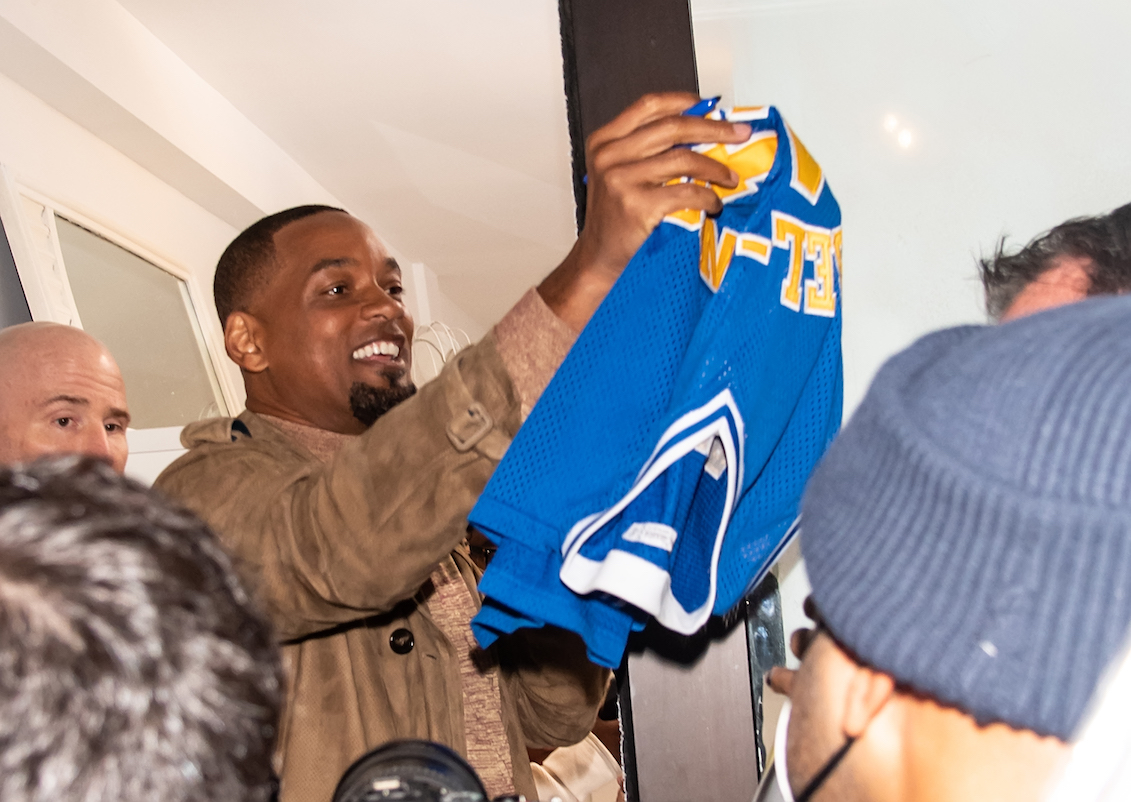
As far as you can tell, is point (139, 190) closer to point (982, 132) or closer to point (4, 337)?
point (4, 337)

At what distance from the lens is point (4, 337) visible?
1977mm

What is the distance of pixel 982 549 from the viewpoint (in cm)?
45

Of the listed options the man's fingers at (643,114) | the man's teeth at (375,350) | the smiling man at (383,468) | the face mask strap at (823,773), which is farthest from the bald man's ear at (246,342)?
the face mask strap at (823,773)

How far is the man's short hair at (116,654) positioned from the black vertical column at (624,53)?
0.84m

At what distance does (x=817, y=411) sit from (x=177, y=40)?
9.45ft

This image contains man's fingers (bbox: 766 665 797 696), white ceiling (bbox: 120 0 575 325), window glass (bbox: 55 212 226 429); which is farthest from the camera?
white ceiling (bbox: 120 0 575 325)

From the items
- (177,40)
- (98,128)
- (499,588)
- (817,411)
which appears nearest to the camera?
(499,588)

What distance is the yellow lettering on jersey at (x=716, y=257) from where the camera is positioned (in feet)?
3.13

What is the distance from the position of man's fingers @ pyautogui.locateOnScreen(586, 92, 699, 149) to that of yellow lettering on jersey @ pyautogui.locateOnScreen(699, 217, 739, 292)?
12 cm

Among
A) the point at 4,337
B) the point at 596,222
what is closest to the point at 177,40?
the point at 4,337

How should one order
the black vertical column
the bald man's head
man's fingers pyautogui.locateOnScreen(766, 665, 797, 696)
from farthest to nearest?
the bald man's head < the black vertical column < man's fingers pyautogui.locateOnScreen(766, 665, 797, 696)

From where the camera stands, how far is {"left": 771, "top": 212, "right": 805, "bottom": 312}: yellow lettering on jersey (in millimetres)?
972

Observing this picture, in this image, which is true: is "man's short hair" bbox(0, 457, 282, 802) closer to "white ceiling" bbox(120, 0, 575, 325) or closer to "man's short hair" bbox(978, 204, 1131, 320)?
"man's short hair" bbox(978, 204, 1131, 320)

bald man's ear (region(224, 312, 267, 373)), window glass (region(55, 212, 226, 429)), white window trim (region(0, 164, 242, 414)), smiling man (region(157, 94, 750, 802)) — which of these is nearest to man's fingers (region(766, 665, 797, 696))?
smiling man (region(157, 94, 750, 802))
